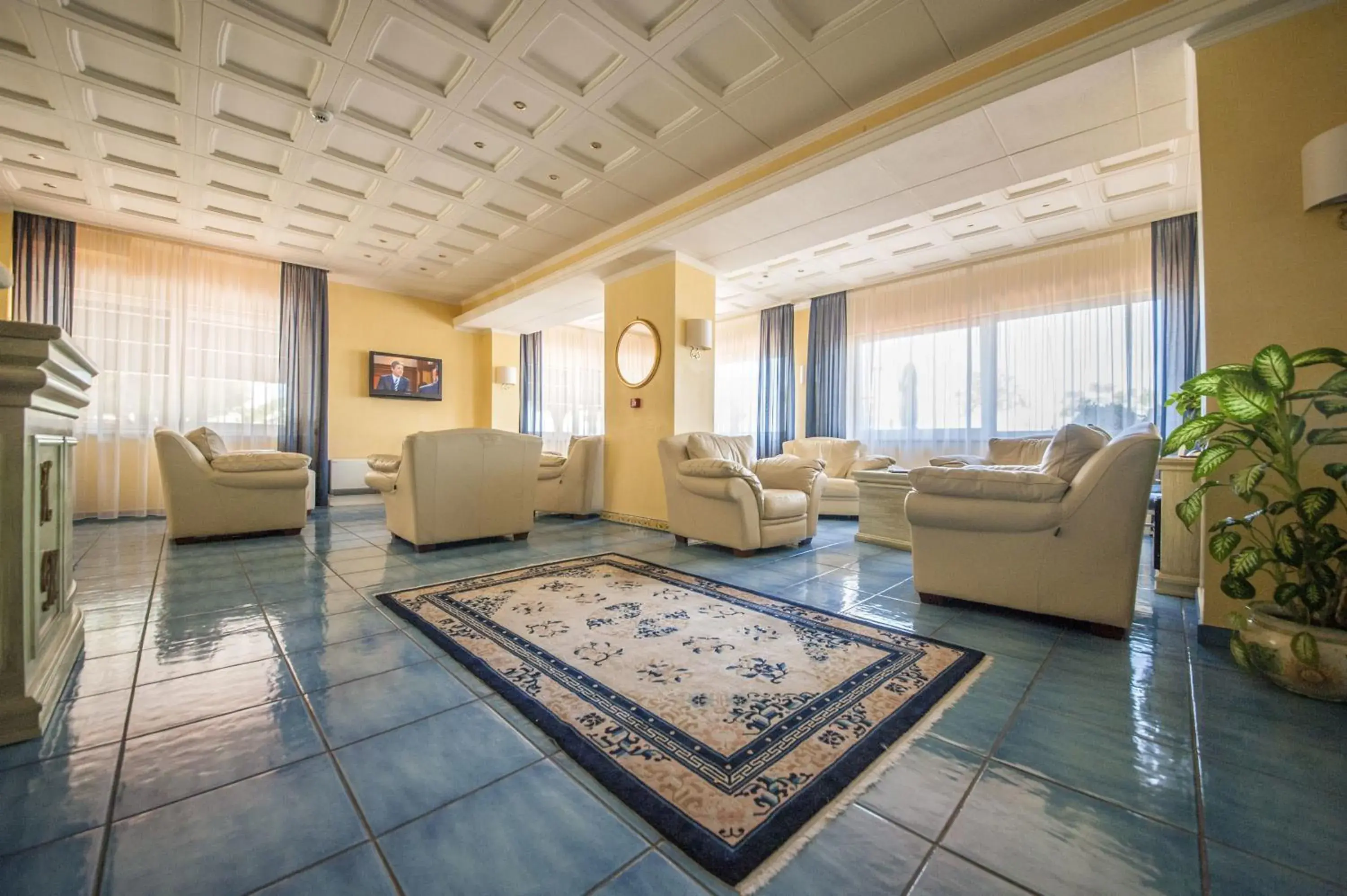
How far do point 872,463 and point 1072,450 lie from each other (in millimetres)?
3556

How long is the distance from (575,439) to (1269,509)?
5166 mm

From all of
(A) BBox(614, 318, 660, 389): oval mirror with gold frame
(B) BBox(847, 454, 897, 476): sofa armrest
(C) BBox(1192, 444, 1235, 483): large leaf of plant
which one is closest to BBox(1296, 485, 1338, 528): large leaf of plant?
(C) BBox(1192, 444, 1235, 483): large leaf of plant

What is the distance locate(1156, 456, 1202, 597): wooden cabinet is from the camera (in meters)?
2.87

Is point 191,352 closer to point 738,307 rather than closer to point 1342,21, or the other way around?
point 738,307

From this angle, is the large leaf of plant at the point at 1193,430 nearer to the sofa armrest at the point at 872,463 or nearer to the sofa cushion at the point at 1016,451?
the sofa cushion at the point at 1016,451

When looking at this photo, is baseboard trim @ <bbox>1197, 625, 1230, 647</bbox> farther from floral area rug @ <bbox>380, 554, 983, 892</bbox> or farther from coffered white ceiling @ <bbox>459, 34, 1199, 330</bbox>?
coffered white ceiling @ <bbox>459, 34, 1199, 330</bbox>

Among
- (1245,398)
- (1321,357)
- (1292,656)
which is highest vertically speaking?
(1321,357)

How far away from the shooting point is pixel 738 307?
805cm

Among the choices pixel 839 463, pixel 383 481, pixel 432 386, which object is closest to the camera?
pixel 383 481

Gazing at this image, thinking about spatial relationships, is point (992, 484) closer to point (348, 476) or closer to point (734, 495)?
point (734, 495)

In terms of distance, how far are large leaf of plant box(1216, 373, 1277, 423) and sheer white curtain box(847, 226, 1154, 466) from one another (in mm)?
4120

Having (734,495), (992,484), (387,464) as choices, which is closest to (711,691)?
(992,484)

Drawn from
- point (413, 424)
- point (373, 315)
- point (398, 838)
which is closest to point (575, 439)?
point (413, 424)

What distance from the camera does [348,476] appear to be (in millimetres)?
7125
